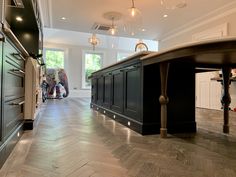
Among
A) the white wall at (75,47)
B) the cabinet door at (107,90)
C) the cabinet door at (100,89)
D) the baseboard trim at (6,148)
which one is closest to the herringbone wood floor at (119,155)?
the baseboard trim at (6,148)

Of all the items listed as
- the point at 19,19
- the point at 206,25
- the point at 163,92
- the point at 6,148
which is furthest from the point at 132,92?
the point at 206,25

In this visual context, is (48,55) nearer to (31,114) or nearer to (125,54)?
→ (125,54)

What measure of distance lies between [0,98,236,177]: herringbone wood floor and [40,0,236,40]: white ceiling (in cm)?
399

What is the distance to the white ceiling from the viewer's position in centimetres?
524

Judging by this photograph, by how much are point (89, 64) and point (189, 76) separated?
29.0 ft

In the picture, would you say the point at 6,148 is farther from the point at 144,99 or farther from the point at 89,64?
the point at 89,64

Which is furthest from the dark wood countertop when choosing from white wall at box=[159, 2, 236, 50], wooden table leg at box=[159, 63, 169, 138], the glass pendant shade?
white wall at box=[159, 2, 236, 50]

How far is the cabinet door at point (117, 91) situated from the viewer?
125 inches

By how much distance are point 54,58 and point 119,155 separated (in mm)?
9560

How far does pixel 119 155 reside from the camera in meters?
1.67

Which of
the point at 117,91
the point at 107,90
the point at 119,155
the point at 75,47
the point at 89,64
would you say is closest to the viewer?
the point at 119,155

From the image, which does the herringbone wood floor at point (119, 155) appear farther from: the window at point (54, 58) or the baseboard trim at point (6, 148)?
the window at point (54, 58)

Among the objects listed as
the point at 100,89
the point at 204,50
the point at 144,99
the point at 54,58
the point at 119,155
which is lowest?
the point at 119,155

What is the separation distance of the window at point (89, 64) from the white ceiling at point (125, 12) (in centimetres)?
347
